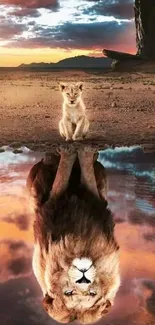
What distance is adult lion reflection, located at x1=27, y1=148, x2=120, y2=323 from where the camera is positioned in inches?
136

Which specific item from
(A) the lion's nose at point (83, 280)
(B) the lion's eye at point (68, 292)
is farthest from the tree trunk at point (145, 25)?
(B) the lion's eye at point (68, 292)

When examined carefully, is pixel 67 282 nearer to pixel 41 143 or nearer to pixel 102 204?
pixel 102 204

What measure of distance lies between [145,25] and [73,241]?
17.1 meters

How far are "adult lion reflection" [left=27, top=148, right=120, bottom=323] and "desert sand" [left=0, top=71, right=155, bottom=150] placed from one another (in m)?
2.13

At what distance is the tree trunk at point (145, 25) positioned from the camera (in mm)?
20217

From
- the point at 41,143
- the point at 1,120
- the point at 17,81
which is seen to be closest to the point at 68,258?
the point at 41,143

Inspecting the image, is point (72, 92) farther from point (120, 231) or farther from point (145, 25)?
point (145, 25)

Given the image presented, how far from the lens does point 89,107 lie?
13.2 m

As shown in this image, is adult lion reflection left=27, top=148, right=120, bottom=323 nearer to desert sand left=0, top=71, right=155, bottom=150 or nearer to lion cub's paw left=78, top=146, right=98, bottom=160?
lion cub's paw left=78, top=146, right=98, bottom=160

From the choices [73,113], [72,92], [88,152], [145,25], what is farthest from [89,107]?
[145,25]

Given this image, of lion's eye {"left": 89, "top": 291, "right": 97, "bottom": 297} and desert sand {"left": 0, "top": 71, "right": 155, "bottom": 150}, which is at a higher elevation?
lion's eye {"left": 89, "top": 291, "right": 97, "bottom": 297}

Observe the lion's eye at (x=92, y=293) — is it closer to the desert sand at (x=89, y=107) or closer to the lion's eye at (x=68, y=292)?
the lion's eye at (x=68, y=292)

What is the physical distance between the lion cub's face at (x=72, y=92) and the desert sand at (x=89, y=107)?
2.41ft

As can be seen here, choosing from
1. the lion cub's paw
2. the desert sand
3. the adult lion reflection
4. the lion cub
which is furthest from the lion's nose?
the desert sand
